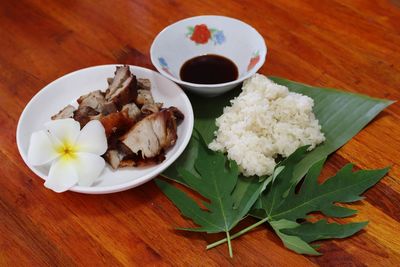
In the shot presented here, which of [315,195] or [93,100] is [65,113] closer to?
[93,100]

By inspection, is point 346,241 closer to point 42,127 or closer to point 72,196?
point 72,196

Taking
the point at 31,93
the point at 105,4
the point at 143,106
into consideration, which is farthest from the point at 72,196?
the point at 105,4

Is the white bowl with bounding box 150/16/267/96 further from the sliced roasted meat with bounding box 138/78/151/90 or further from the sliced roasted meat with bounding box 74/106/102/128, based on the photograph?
the sliced roasted meat with bounding box 74/106/102/128

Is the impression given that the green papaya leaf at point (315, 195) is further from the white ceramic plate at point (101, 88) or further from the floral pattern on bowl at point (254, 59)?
the floral pattern on bowl at point (254, 59)

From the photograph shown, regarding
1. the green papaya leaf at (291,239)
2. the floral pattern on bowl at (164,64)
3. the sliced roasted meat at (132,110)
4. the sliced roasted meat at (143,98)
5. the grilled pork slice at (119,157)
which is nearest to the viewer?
the green papaya leaf at (291,239)

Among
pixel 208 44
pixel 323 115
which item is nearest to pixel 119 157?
pixel 208 44

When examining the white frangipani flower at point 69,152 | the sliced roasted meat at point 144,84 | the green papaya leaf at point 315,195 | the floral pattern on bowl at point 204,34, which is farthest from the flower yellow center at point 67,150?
the floral pattern on bowl at point 204,34
